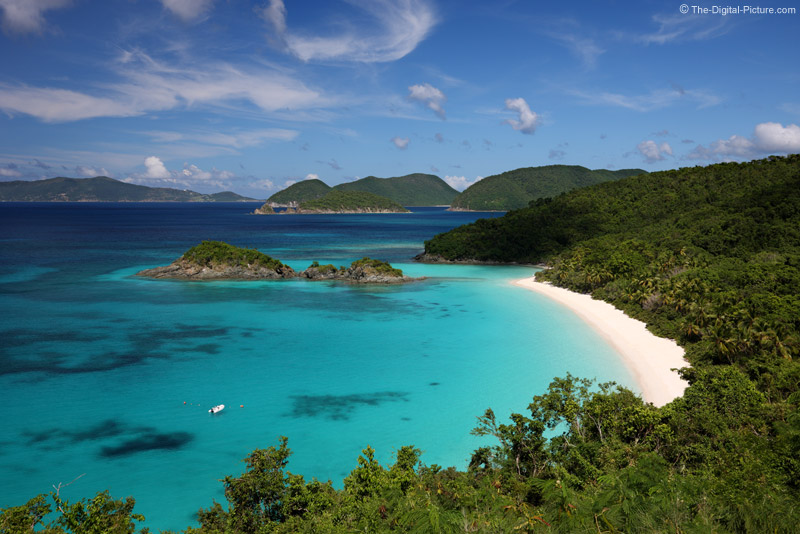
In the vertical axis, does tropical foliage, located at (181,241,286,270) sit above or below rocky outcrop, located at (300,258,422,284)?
above

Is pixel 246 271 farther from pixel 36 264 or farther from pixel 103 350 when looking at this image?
pixel 36 264

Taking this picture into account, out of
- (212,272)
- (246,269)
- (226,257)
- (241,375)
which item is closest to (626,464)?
(241,375)

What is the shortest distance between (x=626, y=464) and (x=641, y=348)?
21907 mm

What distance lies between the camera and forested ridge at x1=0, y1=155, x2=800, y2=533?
9812mm

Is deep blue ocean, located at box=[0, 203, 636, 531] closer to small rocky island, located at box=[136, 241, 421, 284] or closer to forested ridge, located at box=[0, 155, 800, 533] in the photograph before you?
forested ridge, located at box=[0, 155, 800, 533]

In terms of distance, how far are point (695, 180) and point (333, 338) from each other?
85.7 metres

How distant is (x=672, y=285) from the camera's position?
137 feet

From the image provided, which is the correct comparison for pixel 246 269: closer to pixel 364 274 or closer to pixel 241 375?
pixel 364 274

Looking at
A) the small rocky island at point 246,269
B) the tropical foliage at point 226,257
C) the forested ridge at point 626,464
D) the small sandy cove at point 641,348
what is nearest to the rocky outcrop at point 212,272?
the small rocky island at point 246,269

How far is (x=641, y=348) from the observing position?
35.0 metres

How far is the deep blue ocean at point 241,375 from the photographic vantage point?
69.6ft

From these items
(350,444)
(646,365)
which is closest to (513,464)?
(350,444)

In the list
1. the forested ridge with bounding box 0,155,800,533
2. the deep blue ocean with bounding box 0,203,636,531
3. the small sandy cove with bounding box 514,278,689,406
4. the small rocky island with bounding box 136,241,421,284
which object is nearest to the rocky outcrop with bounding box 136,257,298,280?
the small rocky island with bounding box 136,241,421,284

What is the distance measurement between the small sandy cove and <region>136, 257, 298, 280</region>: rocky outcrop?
45173 millimetres
